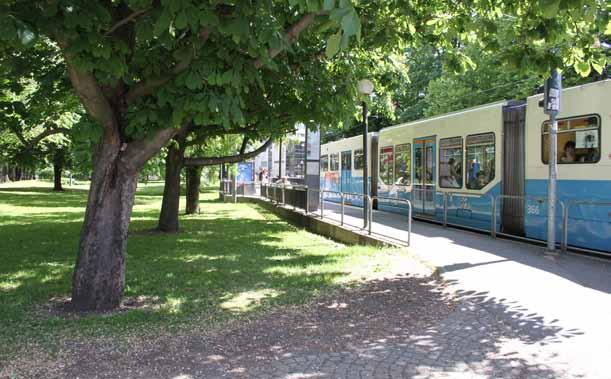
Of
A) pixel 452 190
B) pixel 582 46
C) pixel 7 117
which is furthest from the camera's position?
pixel 452 190

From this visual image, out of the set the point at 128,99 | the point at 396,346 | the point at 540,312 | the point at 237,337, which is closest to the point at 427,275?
the point at 540,312

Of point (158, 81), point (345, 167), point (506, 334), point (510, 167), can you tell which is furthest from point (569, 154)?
point (345, 167)

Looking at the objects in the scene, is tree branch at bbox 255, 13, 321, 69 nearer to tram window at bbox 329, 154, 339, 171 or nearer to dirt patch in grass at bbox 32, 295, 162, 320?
dirt patch in grass at bbox 32, 295, 162, 320

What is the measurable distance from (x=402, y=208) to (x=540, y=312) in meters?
11.4

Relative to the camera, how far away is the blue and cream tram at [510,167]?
379 inches

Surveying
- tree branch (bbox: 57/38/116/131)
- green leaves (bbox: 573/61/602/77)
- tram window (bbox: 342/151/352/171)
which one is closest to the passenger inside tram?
green leaves (bbox: 573/61/602/77)

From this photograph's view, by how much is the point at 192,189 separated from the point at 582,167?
533 inches

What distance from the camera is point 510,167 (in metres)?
12.0

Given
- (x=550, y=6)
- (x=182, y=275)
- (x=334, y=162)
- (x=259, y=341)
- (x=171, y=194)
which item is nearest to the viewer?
(x=550, y=6)

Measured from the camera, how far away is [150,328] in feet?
18.6

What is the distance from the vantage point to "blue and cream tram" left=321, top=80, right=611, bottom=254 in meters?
9.62

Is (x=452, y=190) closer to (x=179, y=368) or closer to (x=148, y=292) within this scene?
(x=148, y=292)

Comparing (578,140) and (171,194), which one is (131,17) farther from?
(171,194)

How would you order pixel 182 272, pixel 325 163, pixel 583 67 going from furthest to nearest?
pixel 325 163 → pixel 182 272 → pixel 583 67
